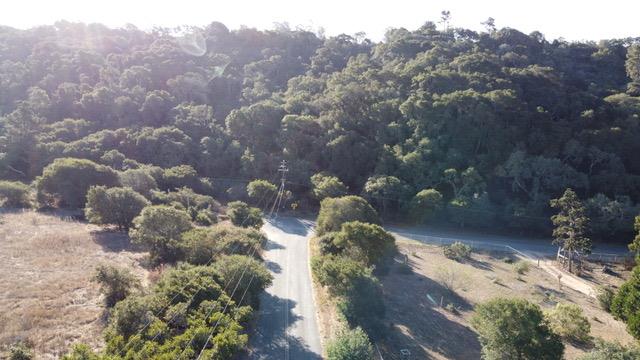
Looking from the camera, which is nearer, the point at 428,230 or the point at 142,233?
the point at 142,233

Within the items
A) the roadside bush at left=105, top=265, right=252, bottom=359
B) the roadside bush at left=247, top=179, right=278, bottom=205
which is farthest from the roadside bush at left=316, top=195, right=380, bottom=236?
the roadside bush at left=105, top=265, right=252, bottom=359

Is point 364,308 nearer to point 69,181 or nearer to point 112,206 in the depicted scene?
point 112,206

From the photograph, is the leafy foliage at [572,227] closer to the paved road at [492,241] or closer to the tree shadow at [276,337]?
the paved road at [492,241]

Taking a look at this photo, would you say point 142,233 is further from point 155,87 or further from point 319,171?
point 155,87

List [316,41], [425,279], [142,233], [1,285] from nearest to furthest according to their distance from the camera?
[1,285]
[142,233]
[425,279]
[316,41]

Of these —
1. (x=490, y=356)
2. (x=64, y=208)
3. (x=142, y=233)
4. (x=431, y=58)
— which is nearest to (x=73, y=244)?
(x=142, y=233)

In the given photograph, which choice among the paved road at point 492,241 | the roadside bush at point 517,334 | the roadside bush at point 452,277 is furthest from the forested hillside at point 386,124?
the roadside bush at point 517,334

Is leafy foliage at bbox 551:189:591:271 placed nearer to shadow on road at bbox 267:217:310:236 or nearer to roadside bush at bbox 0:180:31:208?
shadow on road at bbox 267:217:310:236
